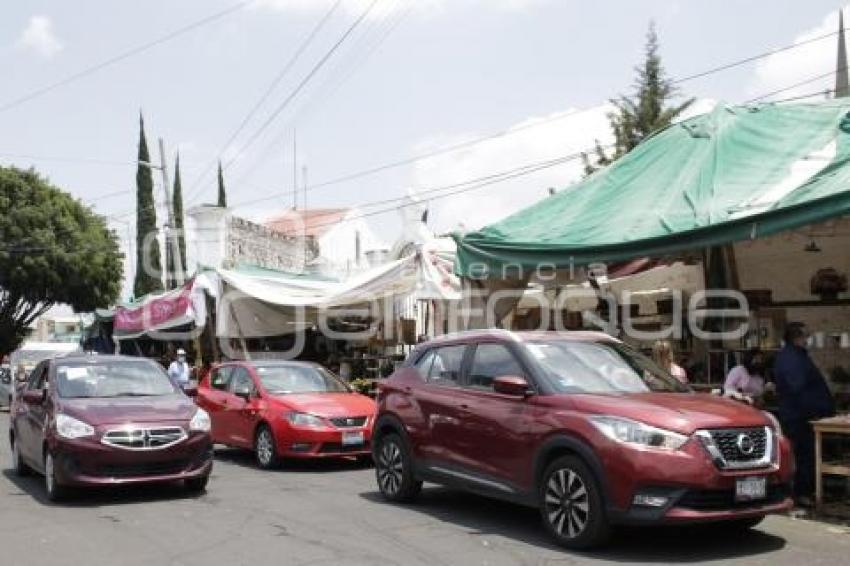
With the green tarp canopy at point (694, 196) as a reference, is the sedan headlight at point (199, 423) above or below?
below

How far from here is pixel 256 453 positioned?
13297mm

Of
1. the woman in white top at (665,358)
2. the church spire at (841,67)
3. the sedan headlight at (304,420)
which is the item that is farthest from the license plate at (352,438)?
the church spire at (841,67)

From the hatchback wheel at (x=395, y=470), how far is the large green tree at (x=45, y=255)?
36.6 m

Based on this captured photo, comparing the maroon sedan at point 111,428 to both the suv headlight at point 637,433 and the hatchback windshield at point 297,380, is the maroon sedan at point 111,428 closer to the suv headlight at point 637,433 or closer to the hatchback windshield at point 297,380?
the hatchback windshield at point 297,380

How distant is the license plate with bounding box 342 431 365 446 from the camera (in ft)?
41.3

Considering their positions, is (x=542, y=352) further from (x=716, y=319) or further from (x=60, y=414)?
(x=716, y=319)

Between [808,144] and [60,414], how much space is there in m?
8.90

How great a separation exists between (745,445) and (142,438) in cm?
608

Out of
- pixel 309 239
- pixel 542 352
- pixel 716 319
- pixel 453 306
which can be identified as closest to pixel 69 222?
pixel 309 239

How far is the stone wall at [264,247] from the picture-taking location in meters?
36.1

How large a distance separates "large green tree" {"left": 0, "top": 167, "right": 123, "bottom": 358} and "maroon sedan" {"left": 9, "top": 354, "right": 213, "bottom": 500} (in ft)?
110

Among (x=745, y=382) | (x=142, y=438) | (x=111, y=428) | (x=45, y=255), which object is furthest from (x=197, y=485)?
(x=45, y=255)

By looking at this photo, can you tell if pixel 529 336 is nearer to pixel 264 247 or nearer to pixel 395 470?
pixel 395 470

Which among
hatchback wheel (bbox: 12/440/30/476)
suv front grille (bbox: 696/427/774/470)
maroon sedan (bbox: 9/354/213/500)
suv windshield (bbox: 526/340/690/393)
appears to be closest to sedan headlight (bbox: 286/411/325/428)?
maroon sedan (bbox: 9/354/213/500)
